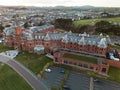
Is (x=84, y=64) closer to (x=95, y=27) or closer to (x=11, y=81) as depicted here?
(x=11, y=81)

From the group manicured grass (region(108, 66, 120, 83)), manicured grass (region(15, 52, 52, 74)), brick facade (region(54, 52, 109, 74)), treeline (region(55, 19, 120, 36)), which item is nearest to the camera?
manicured grass (region(108, 66, 120, 83))

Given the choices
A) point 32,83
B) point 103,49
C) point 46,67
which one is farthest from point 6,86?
point 103,49

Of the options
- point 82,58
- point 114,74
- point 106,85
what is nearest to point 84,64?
point 82,58

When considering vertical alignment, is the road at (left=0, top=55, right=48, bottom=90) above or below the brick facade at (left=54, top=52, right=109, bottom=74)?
below

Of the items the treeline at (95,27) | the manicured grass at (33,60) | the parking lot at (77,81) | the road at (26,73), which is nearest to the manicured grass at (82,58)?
the parking lot at (77,81)

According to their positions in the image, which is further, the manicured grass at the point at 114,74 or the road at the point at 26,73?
the manicured grass at the point at 114,74

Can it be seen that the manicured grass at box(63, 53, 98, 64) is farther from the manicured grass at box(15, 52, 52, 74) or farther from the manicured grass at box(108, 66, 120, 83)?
the manicured grass at box(15, 52, 52, 74)

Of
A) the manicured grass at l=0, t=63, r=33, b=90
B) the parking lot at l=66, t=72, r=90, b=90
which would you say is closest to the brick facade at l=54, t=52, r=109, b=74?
the parking lot at l=66, t=72, r=90, b=90

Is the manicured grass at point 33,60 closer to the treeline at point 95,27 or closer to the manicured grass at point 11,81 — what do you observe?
the manicured grass at point 11,81
